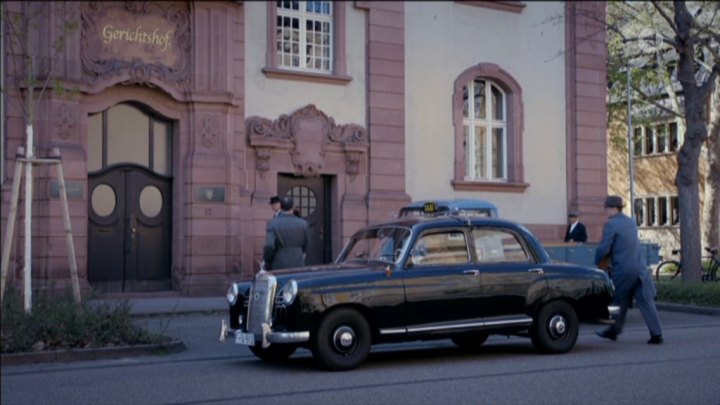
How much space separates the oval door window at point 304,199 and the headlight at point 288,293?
11786 millimetres

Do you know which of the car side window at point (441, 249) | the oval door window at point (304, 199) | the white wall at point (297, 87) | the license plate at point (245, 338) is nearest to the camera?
the license plate at point (245, 338)

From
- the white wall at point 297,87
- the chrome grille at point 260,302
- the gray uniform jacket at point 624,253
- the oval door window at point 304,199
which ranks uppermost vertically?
the white wall at point 297,87

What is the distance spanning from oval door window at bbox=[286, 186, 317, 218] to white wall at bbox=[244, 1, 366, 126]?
5.57 ft

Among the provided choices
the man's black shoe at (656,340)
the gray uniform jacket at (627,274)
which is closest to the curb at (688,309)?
the man's black shoe at (656,340)

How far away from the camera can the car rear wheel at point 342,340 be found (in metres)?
10.3

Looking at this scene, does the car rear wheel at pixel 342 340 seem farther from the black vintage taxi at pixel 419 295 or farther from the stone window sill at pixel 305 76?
the stone window sill at pixel 305 76

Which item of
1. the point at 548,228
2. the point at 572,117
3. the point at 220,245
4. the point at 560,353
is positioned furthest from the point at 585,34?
the point at 560,353

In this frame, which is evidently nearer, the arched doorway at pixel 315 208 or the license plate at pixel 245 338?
the license plate at pixel 245 338

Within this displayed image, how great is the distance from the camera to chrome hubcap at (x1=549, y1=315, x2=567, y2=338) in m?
11.7

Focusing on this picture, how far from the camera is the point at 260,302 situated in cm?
1072

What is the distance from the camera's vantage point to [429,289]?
36.1ft

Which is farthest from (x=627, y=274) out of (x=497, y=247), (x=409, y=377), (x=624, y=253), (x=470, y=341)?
(x=409, y=377)

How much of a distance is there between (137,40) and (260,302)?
10600 mm

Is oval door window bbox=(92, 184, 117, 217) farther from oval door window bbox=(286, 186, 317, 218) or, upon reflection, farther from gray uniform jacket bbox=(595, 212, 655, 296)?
gray uniform jacket bbox=(595, 212, 655, 296)
